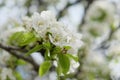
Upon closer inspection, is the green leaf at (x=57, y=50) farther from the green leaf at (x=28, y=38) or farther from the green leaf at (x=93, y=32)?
the green leaf at (x=93, y=32)

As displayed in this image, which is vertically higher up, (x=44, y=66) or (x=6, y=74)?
(x=6, y=74)

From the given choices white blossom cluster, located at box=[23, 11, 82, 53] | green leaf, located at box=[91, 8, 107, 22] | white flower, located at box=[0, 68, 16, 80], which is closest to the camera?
white blossom cluster, located at box=[23, 11, 82, 53]

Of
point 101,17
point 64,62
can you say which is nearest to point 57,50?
point 64,62

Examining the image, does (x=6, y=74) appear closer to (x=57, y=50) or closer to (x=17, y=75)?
(x=17, y=75)

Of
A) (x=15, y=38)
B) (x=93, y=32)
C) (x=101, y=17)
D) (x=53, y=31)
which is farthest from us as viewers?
(x=93, y=32)

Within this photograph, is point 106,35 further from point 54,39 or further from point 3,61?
point 54,39

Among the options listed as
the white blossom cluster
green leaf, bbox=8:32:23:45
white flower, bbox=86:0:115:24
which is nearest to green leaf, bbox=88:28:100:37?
white flower, bbox=86:0:115:24

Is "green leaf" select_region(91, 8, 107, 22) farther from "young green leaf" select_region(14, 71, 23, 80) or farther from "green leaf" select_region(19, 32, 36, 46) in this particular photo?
"green leaf" select_region(19, 32, 36, 46)

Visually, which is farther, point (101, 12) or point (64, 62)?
point (101, 12)

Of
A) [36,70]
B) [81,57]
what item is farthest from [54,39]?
[81,57]
